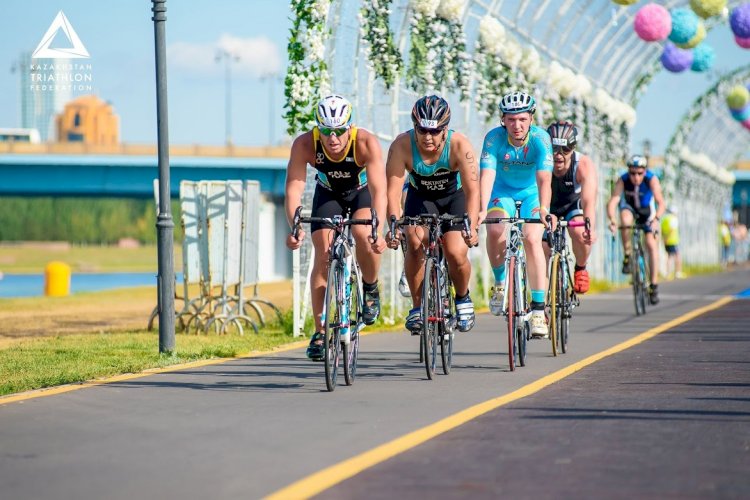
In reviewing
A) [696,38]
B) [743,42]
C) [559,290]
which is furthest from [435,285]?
[743,42]

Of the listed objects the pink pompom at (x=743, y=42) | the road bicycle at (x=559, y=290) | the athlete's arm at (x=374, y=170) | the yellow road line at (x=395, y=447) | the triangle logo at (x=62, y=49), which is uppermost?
the pink pompom at (x=743, y=42)

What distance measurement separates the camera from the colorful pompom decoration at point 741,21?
2631cm

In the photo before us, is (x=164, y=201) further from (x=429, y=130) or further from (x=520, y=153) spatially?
(x=429, y=130)

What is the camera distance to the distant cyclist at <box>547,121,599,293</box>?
13.3 meters

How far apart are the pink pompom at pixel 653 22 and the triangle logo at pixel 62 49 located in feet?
36.4

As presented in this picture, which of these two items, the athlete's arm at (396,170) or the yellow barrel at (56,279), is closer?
the athlete's arm at (396,170)

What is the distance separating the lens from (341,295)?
9789mm

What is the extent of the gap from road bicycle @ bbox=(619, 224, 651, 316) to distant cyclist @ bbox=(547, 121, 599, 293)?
523cm

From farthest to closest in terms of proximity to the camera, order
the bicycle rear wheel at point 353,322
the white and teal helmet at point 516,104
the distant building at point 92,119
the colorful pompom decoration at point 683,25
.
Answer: the distant building at point 92,119 < the colorful pompom decoration at point 683,25 < the white and teal helmet at point 516,104 < the bicycle rear wheel at point 353,322

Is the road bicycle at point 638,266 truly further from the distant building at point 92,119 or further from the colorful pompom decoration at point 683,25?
the distant building at point 92,119

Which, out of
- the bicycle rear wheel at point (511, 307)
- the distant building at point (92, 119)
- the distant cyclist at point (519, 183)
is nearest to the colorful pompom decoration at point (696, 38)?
the distant cyclist at point (519, 183)

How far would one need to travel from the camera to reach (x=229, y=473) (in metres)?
6.39

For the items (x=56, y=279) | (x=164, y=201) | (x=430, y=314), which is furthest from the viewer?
(x=56, y=279)

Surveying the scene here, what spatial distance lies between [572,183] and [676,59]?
18397 mm
